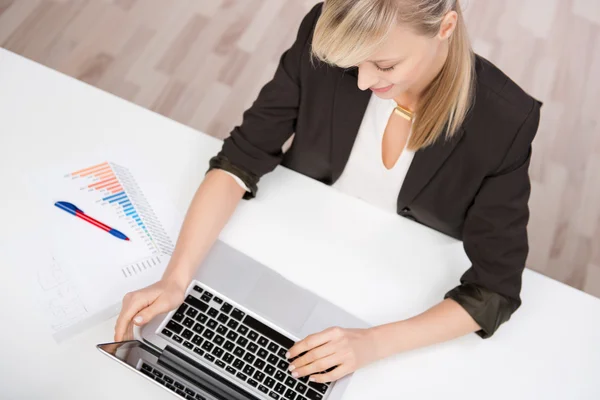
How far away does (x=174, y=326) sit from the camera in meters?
1.00

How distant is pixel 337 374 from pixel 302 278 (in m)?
0.21

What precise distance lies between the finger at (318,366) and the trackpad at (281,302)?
2.9 inches

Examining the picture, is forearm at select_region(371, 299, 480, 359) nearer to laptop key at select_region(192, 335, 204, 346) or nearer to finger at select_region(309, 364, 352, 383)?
finger at select_region(309, 364, 352, 383)

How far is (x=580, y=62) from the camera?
255cm

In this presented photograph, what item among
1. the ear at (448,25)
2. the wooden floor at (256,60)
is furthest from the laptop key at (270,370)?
the wooden floor at (256,60)

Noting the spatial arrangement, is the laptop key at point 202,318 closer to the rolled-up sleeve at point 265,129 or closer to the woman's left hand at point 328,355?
the woman's left hand at point 328,355

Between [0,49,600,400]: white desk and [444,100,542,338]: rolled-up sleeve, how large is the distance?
0.06 m

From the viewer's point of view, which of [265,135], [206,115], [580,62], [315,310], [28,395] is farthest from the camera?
[580,62]

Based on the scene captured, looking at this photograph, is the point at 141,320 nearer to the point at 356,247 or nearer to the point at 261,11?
the point at 356,247

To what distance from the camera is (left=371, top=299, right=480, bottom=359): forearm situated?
3.36 ft

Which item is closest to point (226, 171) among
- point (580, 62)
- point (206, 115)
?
point (206, 115)

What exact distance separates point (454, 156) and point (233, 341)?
543 millimetres

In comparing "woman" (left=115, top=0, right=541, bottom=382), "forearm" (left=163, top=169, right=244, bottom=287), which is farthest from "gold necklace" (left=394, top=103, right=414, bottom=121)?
"forearm" (left=163, top=169, right=244, bottom=287)

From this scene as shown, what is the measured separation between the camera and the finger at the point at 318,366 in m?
0.96
